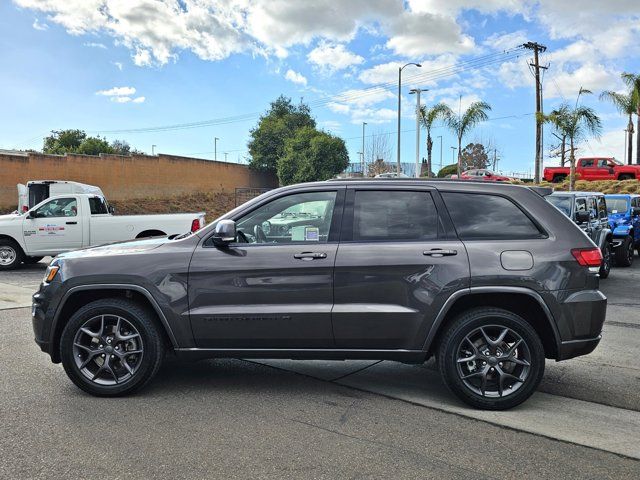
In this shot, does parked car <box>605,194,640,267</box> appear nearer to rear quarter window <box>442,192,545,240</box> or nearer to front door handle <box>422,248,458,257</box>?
rear quarter window <box>442,192,545,240</box>

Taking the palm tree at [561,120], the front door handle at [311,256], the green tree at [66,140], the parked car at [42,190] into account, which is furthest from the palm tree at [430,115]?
the green tree at [66,140]

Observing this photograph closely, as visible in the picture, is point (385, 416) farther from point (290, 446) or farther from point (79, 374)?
point (79, 374)

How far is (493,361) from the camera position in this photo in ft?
13.9

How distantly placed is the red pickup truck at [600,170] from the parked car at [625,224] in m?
17.1

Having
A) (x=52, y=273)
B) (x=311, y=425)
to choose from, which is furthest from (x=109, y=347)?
(x=311, y=425)

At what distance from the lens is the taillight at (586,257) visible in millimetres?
4234

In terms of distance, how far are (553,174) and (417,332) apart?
32686 mm

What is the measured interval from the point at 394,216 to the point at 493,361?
1366mm

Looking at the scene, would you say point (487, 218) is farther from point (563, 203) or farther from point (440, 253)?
point (563, 203)

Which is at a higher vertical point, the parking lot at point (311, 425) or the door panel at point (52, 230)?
the door panel at point (52, 230)

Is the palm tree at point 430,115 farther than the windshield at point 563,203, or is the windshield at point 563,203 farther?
the palm tree at point 430,115

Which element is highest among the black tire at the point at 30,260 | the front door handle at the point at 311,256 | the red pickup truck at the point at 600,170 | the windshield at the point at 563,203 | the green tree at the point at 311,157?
the green tree at the point at 311,157

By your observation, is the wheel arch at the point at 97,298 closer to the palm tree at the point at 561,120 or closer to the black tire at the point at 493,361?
the black tire at the point at 493,361

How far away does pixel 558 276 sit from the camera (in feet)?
13.7
